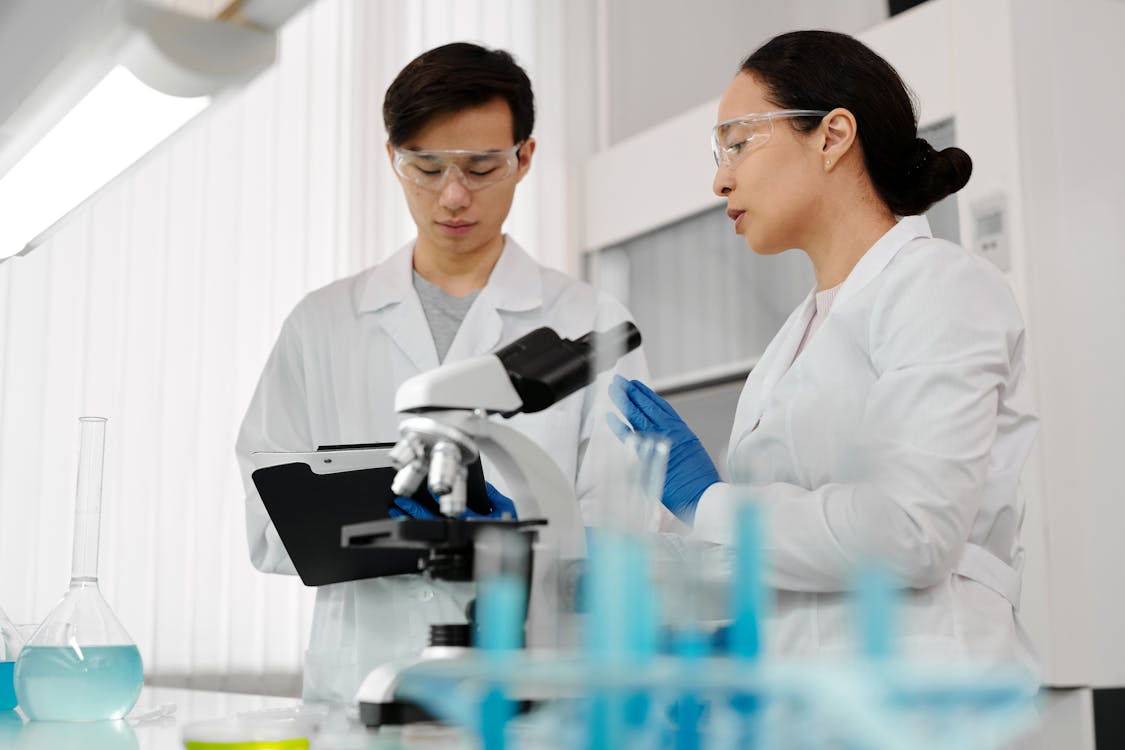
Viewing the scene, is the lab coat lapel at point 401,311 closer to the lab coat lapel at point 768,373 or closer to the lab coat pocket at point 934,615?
the lab coat lapel at point 768,373

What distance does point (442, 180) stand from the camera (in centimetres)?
196

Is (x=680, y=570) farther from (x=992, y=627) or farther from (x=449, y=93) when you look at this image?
(x=449, y=93)

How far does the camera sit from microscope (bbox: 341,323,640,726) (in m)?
0.87

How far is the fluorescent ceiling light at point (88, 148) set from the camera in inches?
48.2

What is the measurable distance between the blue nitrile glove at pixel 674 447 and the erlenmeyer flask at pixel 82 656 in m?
0.60

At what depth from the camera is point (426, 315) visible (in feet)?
6.94

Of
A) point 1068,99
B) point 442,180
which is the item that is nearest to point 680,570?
point 442,180

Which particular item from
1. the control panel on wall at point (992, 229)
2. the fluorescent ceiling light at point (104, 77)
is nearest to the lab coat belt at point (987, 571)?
the fluorescent ceiling light at point (104, 77)

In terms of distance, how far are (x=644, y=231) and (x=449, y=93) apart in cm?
175

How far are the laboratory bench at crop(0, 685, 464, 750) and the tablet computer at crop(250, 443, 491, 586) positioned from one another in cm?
23

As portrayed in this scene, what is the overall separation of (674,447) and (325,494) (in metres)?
0.42

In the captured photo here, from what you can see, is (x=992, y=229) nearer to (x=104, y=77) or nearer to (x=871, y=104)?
(x=871, y=104)

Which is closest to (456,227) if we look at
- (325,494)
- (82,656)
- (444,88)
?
(444,88)

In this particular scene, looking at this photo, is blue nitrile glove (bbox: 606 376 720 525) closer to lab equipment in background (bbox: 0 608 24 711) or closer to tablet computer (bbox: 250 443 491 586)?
tablet computer (bbox: 250 443 491 586)
